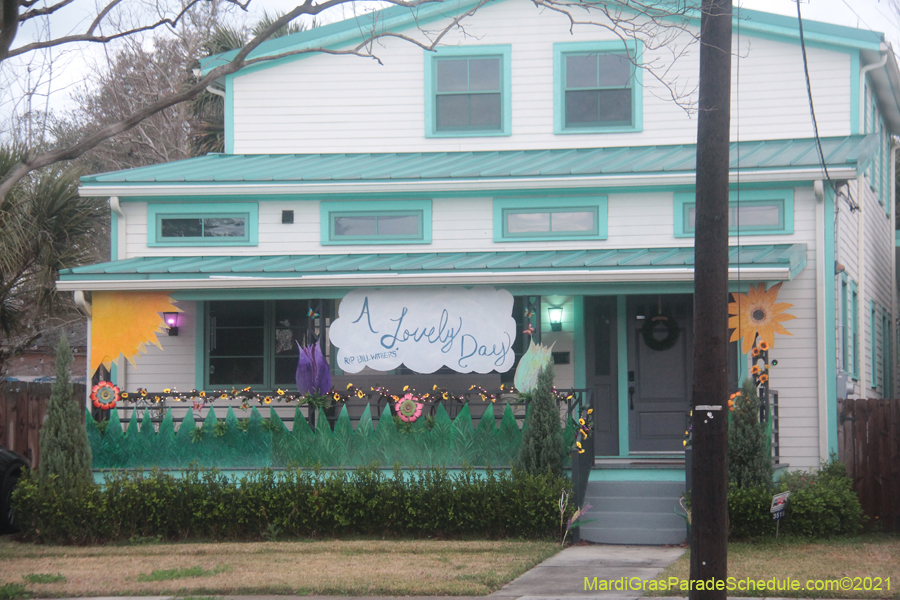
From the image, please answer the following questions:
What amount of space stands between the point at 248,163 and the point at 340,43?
2.49 metres

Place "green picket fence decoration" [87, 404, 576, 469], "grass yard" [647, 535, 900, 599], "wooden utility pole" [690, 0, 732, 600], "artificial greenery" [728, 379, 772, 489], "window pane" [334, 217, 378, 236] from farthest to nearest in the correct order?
"window pane" [334, 217, 378, 236]
"green picket fence decoration" [87, 404, 576, 469]
"artificial greenery" [728, 379, 772, 489]
"grass yard" [647, 535, 900, 599]
"wooden utility pole" [690, 0, 732, 600]

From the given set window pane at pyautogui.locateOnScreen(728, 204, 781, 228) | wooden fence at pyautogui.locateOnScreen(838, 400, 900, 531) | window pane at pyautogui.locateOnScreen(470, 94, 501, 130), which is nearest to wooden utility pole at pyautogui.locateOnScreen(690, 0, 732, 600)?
window pane at pyautogui.locateOnScreen(728, 204, 781, 228)

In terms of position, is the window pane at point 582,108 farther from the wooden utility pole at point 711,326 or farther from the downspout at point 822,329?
the wooden utility pole at point 711,326

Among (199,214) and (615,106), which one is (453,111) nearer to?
(615,106)

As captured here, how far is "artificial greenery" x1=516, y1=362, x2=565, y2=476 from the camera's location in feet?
36.3

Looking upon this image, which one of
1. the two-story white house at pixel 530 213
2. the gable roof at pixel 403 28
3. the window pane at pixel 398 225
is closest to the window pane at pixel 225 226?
the two-story white house at pixel 530 213

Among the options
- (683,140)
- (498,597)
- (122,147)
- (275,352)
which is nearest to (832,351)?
(683,140)

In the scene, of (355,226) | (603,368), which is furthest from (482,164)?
(603,368)

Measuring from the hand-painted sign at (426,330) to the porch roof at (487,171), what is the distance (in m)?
1.87

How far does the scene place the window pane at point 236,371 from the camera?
1405 centimetres

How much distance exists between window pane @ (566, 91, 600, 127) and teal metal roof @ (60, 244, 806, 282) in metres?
2.50

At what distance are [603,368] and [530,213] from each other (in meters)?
2.41

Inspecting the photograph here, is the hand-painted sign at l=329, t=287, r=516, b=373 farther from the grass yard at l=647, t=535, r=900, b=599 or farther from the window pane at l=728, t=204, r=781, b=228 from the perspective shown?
the grass yard at l=647, t=535, r=900, b=599

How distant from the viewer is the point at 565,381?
13.7m
